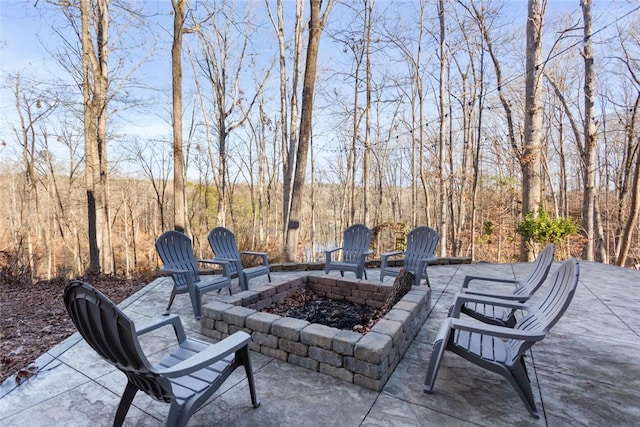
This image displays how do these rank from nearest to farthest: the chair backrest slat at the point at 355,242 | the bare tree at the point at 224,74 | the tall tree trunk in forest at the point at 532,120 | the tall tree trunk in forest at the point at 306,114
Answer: the chair backrest slat at the point at 355,242
the tall tree trunk in forest at the point at 306,114
the tall tree trunk in forest at the point at 532,120
the bare tree at the point at 224,74

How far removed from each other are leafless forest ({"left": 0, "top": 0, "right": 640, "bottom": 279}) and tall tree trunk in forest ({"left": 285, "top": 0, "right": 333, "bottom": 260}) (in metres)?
0.03

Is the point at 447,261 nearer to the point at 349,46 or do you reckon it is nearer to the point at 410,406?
the point at 410,406

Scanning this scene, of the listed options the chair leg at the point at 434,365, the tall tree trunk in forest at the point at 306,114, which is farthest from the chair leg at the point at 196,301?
the tall tree trunk in forest at the point at 306,114

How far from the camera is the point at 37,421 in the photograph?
5.42 feet

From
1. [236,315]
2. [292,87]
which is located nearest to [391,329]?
[236,315]

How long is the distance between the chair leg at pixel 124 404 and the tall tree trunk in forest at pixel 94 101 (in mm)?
5294

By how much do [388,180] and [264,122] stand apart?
737 centimetres

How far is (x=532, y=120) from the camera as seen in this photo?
6.39m

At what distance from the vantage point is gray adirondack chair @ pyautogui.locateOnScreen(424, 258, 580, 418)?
1619mm

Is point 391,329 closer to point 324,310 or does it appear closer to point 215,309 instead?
point 324,310

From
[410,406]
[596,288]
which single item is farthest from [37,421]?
[596,288]

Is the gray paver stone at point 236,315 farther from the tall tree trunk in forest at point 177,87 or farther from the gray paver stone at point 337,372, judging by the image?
the tall tree trunk in forest at point 177,87

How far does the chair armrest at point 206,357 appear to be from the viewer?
1305 millimetres

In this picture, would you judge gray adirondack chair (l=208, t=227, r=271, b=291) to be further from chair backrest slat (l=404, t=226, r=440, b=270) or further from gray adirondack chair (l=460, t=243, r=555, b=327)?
gray adirondack chair (l=460, t=243, r=555, b=327)
